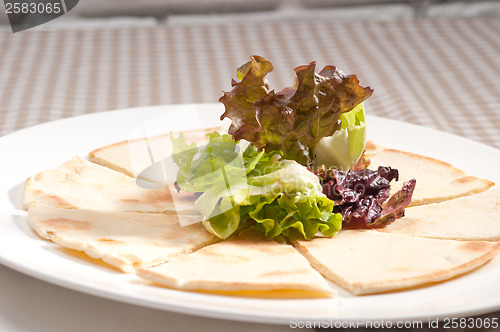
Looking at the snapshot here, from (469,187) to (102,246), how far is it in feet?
6.71

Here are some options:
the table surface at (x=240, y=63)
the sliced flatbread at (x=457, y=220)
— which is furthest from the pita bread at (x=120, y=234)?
the table surface at (x=240, y=63)

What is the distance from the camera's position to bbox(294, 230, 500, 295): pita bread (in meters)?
2.55

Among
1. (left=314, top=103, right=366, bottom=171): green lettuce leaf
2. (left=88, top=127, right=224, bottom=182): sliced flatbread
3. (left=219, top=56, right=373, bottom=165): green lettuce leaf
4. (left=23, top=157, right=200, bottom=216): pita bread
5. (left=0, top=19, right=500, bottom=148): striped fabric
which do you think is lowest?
(left=0, top=19, right=500, bottom=148): striped fabric

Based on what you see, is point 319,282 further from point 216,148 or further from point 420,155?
point 420,155

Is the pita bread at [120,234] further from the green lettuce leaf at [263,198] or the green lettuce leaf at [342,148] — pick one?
the green lettuce leaf at [342,148]

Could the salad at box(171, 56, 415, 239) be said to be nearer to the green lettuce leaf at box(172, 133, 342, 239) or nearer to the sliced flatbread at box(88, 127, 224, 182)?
the green lettuce leaf at box(172, 133, 342, 239)

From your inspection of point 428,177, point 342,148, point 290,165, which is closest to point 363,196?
point 342,148

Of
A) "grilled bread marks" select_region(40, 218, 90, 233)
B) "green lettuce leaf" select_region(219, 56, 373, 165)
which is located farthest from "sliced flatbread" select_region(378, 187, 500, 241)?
"grilled bread marks" select_region(40, 218, 90, 233)

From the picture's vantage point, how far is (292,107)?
10.5 feet

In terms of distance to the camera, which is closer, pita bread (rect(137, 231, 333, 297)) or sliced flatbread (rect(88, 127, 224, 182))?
pita bread (rect(137, 231, 333, 297))

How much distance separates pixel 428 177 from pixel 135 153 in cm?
173

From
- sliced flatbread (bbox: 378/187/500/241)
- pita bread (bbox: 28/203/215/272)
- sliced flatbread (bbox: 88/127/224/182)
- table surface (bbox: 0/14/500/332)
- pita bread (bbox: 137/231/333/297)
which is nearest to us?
pita bread (bbox: 137/231/333/297)

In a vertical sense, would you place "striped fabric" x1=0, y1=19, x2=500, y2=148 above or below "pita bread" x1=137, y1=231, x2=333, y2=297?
below

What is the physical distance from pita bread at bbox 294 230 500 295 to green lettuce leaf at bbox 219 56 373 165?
51cm
